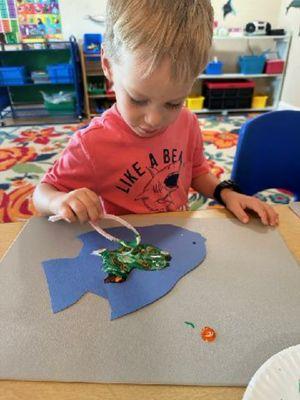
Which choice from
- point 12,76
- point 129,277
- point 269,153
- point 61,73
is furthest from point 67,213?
point 12,76

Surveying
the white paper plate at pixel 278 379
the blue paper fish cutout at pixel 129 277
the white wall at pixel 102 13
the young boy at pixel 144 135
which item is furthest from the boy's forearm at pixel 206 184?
the white wall at pixel 102 13

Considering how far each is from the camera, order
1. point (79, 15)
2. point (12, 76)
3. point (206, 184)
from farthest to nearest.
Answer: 1. point (79, 15)
2. point (12, 76)
3. point (206, 184)

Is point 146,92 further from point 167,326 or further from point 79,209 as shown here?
point 167,326

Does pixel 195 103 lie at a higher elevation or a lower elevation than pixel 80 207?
lower

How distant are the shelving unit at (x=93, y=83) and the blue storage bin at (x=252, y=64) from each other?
1.16 metres

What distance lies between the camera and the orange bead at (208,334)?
12.9 inches

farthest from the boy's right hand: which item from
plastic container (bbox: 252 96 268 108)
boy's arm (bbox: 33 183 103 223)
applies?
plastic container (bbox: 252 96 268 108)

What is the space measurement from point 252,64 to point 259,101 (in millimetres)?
341

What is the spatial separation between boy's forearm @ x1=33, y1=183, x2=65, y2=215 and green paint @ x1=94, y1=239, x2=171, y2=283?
142 mm

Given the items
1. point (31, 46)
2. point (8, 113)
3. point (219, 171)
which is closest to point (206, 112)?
point (219, 171)

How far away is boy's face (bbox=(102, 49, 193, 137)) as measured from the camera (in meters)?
0.43

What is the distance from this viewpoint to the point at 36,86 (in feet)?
9.82

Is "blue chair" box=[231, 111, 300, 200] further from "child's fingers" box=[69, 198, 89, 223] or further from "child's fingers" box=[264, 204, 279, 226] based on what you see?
"child's fingers" box=[69, 198, 89, 223]

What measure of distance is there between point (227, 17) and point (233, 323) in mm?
3061
